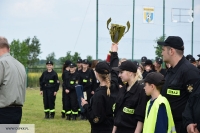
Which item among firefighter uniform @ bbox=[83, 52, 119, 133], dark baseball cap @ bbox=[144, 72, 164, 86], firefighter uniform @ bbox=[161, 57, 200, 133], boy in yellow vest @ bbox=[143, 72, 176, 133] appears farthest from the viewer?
firefighter uniform @ bbox=[83, 52, 119, 133]

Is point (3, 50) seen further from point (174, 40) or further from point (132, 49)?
point (132, 49)

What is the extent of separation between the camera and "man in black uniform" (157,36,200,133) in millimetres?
6066

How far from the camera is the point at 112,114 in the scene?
24.3ft

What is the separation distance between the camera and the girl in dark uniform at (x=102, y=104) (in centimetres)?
712

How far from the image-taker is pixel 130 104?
21.9 ft

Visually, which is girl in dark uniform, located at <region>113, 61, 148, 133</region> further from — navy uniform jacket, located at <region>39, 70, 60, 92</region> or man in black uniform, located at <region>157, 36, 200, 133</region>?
navy uniform jacket, located at <region>39, 70, 60, 92</region>

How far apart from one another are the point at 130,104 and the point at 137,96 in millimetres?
156

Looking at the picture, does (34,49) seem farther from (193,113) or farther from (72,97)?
(193,113)

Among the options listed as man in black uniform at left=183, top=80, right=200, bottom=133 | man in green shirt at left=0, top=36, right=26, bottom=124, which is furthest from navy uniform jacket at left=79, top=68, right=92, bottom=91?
man in black uniform at left=183, top=80, right=200, bottom=133

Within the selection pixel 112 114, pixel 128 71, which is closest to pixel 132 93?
pixel 128 71

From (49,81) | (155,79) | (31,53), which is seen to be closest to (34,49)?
(31,53)

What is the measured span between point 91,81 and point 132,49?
8872mm

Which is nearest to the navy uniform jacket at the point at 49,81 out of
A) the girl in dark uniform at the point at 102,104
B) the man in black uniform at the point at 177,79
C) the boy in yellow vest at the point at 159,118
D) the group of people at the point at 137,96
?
the group of people at the point at 137,96

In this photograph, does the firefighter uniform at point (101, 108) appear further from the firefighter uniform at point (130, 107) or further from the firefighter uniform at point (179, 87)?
the firefighter uniform at point (179, 87)
